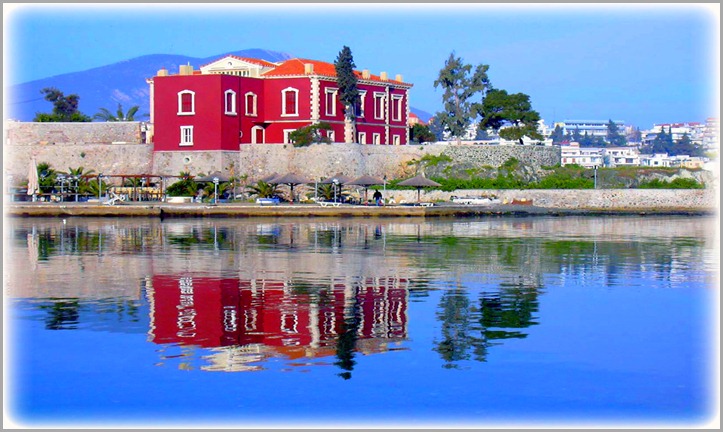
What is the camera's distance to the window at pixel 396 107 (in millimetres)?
54156

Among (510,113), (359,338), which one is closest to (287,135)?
(510,113)

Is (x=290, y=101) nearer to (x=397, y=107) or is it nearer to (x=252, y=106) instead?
(x=252, y=106)

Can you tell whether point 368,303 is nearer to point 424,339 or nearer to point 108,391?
point 424,339

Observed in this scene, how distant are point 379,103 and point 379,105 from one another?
10 cm

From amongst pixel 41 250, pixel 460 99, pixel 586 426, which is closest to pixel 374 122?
pixel 460 99

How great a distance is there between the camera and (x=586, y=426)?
33.2 feet

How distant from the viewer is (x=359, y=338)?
13727 mm

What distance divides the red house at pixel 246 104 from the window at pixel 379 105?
1.54ft

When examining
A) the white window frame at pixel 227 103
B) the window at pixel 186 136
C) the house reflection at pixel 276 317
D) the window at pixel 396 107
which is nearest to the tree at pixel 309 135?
the white window frame at pixel 227 103

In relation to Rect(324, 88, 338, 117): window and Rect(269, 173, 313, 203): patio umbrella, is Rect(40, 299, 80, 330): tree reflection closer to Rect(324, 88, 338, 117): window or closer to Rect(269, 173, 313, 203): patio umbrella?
Rect(269, 173, 313, 203): patio umbrella

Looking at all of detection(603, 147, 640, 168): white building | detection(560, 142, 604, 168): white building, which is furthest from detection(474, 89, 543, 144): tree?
detection(560, 142, 604, 168): white building

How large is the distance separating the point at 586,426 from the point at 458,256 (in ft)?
47.4

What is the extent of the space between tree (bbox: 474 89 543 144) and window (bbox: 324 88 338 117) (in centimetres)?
855

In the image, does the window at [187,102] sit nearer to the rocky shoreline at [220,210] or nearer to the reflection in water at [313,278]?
the rocky shoreline at [220,210]
